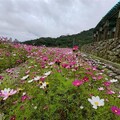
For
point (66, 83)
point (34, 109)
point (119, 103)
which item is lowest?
point (119, 103)

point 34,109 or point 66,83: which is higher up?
point 66,83

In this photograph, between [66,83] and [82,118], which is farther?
[66,83]

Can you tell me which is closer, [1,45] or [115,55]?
[1,45]

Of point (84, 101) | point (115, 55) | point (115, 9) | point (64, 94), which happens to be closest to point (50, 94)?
point (64, 94)

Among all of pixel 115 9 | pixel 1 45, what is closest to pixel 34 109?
pixel 1 45

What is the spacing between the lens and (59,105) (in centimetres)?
230

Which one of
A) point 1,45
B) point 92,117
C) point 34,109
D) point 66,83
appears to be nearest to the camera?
point 92,117

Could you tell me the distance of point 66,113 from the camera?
227 centimetres

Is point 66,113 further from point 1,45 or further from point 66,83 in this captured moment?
point 1,45

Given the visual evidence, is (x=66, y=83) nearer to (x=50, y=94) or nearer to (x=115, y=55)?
(x=50, y=94)

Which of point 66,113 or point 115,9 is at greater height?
point 115,9

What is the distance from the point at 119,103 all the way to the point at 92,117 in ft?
2.43

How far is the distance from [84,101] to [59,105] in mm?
305

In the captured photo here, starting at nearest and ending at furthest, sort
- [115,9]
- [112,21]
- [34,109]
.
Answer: [34,109]
[115,9]
[112,21]
